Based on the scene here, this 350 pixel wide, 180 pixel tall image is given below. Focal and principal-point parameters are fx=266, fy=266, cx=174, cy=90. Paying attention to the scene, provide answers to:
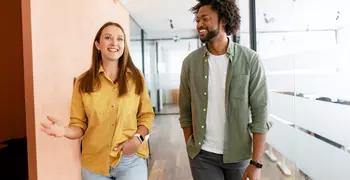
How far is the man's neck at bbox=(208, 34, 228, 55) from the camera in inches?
57.4

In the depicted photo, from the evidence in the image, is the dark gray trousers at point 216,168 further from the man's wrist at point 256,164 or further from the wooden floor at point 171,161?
the wooden floor at point 171,161

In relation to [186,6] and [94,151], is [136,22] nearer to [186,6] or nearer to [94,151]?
[186,6]

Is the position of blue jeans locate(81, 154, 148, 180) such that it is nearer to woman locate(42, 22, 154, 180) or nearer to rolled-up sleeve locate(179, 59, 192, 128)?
woman locate(42, 22, 154, 180)

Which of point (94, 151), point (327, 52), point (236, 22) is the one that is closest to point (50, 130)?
point (94, 151)

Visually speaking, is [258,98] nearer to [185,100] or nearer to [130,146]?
[185,100]

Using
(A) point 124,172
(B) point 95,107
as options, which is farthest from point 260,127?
(B) point 95,107

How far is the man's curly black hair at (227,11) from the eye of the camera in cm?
142

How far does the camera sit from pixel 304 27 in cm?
194

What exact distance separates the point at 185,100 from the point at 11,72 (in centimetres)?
170

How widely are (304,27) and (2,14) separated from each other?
246 centimetres

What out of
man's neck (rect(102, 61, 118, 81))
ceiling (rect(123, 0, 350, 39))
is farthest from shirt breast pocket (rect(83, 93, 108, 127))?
ceiling (rect(123, 0, 350, 39))

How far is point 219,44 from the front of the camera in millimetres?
1470

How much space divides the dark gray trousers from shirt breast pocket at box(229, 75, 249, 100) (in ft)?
1.09

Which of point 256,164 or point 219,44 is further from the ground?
point 219,44
